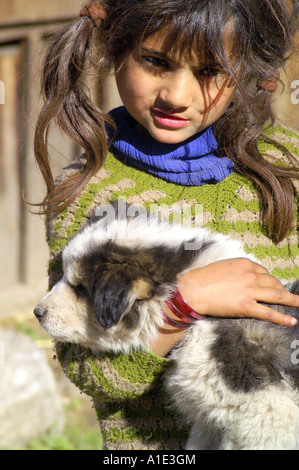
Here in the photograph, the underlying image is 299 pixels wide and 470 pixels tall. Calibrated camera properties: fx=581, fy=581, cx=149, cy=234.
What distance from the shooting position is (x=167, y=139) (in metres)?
2.13

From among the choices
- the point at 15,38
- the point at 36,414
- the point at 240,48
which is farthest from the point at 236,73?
the point at 15,38

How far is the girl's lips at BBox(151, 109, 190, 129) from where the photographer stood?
6.89 ft

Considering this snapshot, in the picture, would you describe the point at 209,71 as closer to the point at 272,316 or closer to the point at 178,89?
the point at 178,89

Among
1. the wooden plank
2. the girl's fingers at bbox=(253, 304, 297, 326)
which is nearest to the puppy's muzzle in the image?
the girl's fingers at bbox=(253, 304, 297, 326)

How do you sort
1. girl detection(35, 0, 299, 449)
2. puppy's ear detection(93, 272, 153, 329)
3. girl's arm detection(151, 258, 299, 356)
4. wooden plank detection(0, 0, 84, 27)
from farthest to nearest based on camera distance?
wooden plank detection(0, 0, 84, 27), girl detection(35, 0, 299, 449), girl's arm detection(151, 258, 299, 356), puppy's ear detection(93, 272, 153, 329)

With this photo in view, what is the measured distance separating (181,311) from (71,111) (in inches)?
36.6

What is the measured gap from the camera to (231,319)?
189 cm

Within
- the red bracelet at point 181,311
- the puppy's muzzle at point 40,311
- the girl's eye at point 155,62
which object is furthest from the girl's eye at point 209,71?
the puppy's muzzle at point 40,311

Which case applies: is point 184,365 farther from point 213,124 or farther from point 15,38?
point 15,38

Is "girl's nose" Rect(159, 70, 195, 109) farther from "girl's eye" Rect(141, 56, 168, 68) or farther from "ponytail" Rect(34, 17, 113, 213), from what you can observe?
"ponytail" Rect(34, 17, 113, 213)

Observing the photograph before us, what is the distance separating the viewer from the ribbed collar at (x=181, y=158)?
221 cm

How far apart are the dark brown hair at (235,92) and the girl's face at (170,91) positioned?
67mm

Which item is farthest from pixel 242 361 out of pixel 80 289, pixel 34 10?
pixel 34 10

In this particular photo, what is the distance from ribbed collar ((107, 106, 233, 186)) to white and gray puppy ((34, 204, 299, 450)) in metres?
0.28
